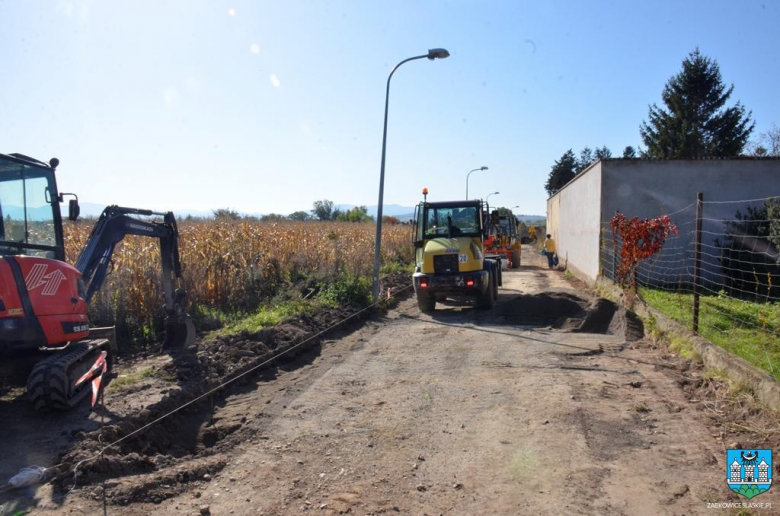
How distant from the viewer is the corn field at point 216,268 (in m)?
10.6

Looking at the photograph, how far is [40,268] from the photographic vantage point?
611cm

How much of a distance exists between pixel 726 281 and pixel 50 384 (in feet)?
52.5

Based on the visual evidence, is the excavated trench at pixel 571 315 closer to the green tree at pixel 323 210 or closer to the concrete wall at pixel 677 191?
the concrete wall at pixel 677 191

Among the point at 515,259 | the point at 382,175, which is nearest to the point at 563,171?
the point at 515,259

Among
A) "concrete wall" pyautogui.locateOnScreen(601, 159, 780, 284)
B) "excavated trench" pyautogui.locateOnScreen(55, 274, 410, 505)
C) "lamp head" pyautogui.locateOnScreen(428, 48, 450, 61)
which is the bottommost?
"excavated trench" pyautogui.locateOnScreen(55, 274, 410, 505)

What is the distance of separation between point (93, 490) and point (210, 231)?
1239 centimetres

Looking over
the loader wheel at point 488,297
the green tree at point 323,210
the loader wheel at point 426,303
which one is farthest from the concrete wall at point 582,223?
the green tree at point 323,210

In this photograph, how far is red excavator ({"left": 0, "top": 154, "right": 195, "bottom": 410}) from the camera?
229 inches

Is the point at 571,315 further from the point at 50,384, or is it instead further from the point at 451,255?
the point at 50,384

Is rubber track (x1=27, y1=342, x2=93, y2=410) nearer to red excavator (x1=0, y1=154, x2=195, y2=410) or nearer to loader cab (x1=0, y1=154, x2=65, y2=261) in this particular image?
red excavator (x1=0, y1=154, x2=195, y2=410)

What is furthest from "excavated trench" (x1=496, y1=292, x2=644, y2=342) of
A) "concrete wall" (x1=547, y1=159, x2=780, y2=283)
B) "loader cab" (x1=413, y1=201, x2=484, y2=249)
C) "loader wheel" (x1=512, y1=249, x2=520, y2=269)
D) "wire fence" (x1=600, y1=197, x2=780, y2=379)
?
"loader wheel" (x1=512, y1=249, x2=520, y2=269)

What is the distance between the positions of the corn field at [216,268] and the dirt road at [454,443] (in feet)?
12.3

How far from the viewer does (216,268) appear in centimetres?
1316

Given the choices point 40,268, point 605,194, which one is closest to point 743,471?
point 40,268
